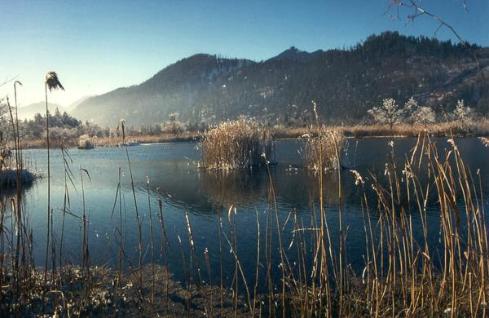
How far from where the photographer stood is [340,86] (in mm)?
95438

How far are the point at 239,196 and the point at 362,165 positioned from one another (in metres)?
7.16

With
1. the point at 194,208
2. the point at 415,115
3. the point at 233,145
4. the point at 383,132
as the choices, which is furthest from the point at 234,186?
the point at 415,115

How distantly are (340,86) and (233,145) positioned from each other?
276ft

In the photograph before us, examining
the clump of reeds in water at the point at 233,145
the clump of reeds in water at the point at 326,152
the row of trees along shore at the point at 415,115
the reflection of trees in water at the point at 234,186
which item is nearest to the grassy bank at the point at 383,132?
the row of trees along shore at the point at 415,115

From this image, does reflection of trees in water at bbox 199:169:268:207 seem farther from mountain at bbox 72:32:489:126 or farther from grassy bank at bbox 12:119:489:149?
mountain at bbox 72:32:489:126

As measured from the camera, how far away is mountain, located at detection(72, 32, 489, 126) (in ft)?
256

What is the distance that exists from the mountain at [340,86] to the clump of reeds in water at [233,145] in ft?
124

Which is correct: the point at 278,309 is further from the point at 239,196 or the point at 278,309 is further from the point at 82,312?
the point at 239,196

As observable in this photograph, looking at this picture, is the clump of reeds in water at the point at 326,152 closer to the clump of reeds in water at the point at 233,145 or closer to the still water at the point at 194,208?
the still water at the point at 194,208

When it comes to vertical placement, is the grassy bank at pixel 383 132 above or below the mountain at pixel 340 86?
below

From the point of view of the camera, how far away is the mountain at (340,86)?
78.1m

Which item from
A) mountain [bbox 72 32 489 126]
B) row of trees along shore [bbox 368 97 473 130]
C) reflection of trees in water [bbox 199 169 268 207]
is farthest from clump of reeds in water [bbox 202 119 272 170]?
mountain [bbox 72 32 489 126]

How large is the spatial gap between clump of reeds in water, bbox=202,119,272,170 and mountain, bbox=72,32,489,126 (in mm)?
37803

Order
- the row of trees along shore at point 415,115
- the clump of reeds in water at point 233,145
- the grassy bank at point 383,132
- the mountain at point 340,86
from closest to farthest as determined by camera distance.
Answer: the clump of reeds in water at point 233,145 < the grassy bank at point 383,132 < the row of trees along shore at point 415,115 < the mountain at point 340,86
